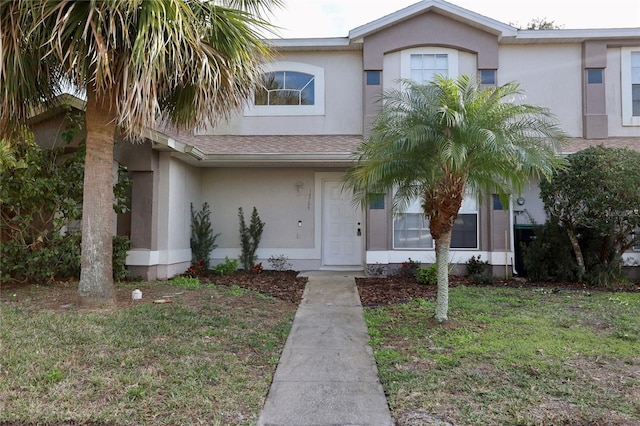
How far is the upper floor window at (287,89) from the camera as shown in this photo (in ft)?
36.7

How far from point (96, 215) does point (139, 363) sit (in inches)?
113

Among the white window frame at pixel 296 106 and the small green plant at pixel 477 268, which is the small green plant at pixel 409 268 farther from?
the white window frame at pixel 296 106

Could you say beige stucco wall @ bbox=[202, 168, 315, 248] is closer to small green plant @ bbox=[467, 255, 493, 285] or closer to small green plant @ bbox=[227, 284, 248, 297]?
small green plant @ bbox=[227, 284, 248, 297]

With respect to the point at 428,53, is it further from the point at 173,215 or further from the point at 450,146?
the point at 173,215

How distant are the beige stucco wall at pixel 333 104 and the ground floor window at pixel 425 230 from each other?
8.69 ft

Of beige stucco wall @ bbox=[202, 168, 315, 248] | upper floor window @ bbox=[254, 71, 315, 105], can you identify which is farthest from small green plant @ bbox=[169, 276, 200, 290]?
upper floor window @ bbox=[254, 71, 315, 105]

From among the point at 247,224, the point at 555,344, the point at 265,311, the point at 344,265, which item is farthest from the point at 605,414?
the point at 247,224

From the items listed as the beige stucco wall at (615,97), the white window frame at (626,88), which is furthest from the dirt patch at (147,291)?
the white window frame at (626,88)

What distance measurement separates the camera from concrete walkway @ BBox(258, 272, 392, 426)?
3465 mm

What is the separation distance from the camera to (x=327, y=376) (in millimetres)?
A: 4289

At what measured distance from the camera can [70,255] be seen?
7902 millimetres

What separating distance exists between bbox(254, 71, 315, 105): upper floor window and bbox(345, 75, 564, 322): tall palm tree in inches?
207

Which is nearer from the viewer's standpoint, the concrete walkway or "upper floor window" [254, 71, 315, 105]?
the concrete walkway

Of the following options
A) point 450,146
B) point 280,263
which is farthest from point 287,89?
point 450,146
